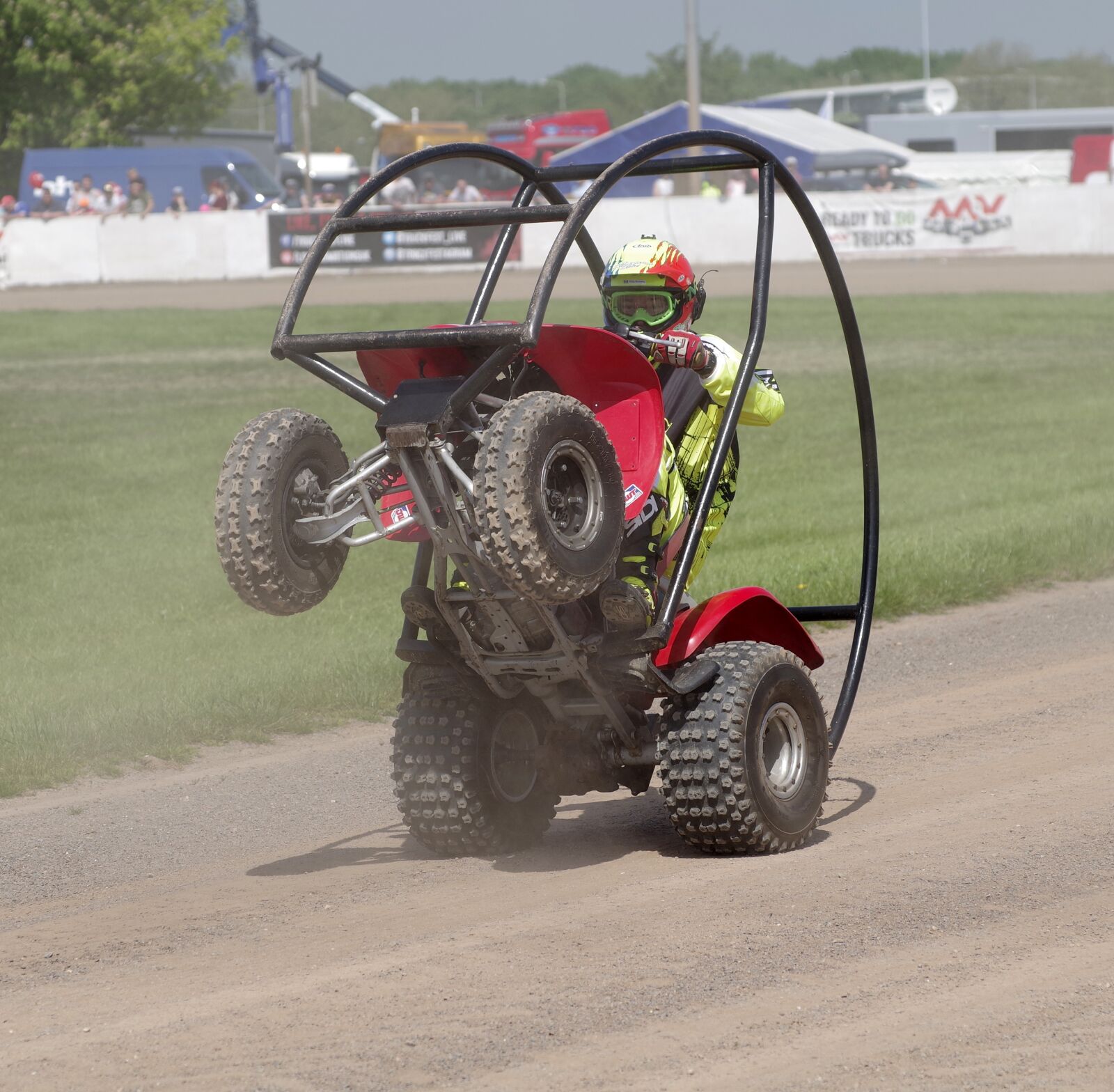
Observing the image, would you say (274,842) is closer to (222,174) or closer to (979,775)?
(979,775)

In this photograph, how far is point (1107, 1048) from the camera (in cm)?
399

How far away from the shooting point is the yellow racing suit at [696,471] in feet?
17.7

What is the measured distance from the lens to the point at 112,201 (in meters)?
41.0

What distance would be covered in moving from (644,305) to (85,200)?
1437 inches

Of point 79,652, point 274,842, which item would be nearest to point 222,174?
point 79,652

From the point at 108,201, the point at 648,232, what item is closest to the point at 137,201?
the point at 108,201

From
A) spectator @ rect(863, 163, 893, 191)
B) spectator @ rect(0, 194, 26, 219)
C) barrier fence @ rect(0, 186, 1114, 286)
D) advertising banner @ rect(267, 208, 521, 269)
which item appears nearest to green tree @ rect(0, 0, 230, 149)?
spectator @ rect(0, 194, 26, 219)

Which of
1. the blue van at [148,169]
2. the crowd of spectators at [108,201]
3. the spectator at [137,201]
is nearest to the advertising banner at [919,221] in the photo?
the crowd of spectators at [108,201]

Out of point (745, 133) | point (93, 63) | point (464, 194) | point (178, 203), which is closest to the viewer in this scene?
point (178, 203)

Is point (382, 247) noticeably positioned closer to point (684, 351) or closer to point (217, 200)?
point (217, 200)

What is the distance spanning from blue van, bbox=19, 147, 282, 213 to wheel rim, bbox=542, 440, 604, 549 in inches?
1590

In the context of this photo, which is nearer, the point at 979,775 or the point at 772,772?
the point at 772,772

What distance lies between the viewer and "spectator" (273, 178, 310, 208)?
4206 cm

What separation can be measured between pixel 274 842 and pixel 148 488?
8481mm
